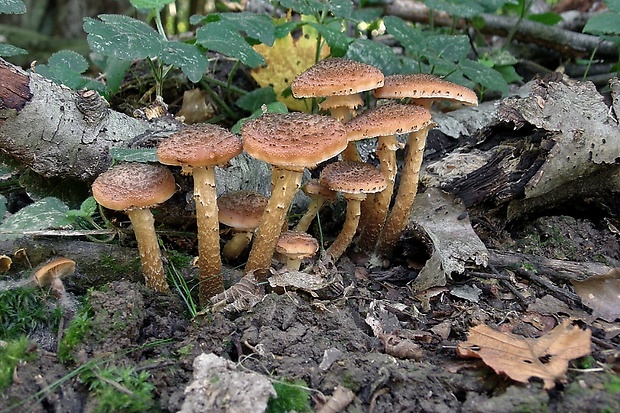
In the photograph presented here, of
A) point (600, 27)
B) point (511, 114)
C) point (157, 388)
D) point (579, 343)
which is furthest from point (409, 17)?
point (157, 388)

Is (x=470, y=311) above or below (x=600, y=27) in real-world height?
below

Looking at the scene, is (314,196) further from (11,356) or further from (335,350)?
(11,356)

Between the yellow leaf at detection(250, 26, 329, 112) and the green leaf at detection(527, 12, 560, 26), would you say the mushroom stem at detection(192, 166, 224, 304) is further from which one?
the green leaf at detection(527, 12, 560, 26)

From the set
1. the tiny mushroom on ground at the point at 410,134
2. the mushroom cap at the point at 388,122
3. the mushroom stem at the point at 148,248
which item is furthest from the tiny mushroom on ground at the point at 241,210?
the tiny mushroom on ground at the point at 410,134

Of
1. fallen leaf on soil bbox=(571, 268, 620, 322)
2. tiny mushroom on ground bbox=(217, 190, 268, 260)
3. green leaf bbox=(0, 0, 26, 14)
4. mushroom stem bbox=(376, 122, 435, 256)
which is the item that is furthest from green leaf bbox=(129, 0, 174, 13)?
fallen leaf on soil bbox=(571, 268, 620, 322)

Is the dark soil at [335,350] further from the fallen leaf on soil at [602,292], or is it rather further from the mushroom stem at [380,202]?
the mushroom stem at [380,202]

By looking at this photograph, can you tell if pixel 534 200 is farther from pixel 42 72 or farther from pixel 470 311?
pixel 42 72

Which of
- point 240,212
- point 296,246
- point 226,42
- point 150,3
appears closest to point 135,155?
point 240,212
